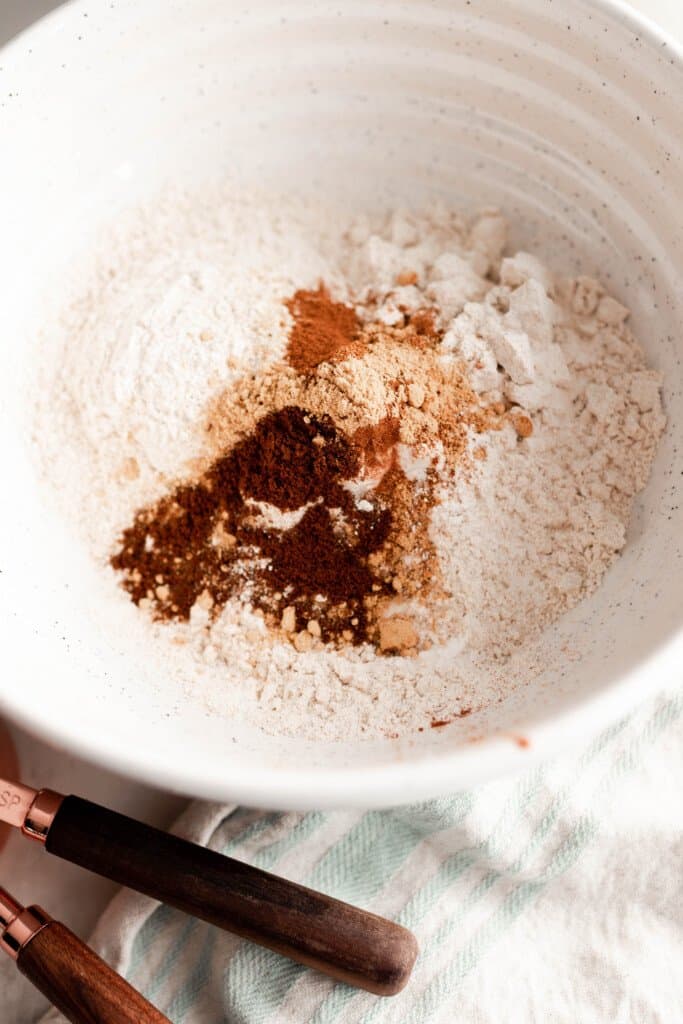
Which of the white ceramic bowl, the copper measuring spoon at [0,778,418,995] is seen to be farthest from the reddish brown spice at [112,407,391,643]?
the copper measuring spoon at [0,778,418,995]

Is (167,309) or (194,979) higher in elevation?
(167,309)

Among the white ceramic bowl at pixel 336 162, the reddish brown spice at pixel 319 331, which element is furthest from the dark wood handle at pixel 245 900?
the reddish brown spice at pixel 319 331

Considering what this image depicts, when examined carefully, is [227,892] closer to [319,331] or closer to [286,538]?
[286,538]

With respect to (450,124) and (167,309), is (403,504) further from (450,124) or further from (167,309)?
(450,124)

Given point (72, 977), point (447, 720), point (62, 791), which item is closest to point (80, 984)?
point (72, 977)

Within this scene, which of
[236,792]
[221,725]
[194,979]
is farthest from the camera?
[194,979]

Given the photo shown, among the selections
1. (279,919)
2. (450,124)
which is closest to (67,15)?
(450,124)

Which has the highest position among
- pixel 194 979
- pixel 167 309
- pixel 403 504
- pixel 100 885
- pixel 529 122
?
pixel 167 309

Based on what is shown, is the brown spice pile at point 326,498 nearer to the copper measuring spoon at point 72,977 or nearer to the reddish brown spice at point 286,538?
the reddish brown spice at point 286,538
